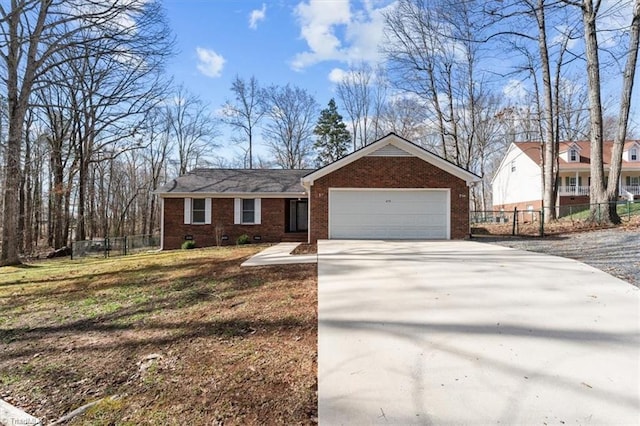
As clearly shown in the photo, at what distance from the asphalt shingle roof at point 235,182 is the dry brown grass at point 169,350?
31.3 ft

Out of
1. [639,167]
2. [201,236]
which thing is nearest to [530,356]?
[201,236]

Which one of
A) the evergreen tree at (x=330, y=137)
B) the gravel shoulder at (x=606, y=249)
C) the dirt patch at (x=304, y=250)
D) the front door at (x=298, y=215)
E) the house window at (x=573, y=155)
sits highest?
the evergreen tree at (x=330, y=137)

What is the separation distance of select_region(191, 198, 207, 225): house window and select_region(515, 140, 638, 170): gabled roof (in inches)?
1060

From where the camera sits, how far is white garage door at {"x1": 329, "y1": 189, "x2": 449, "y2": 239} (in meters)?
12.6

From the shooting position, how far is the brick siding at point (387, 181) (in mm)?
12492

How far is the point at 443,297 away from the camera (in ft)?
16.1

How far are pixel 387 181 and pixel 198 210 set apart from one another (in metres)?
9.25

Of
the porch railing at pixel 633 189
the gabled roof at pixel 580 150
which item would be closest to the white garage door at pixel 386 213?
the gabled roof at pixel 580 150

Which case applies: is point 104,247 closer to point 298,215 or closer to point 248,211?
point 248,211

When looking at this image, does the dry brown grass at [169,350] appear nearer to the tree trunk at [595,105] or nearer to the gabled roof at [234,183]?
the gabled roof at [234,183]

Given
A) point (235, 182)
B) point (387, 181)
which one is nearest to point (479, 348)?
point (387, 181)

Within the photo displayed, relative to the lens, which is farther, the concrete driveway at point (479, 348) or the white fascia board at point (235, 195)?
the white fascia board at point (235, 195)

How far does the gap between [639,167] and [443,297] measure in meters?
32.0

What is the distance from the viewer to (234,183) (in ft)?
55.1
